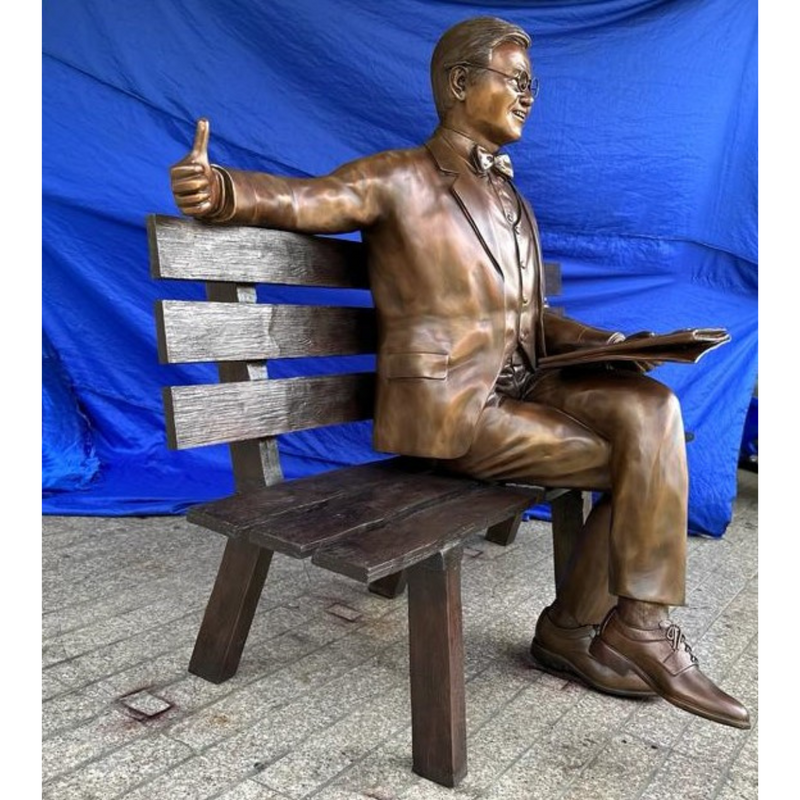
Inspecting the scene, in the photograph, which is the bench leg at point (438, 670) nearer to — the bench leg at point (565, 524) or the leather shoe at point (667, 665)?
the leather shoe at point (667, 665)

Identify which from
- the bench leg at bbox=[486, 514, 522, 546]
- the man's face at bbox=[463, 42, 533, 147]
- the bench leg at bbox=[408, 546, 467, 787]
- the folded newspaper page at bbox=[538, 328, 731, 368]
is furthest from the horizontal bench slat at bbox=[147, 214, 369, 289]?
the bench leg at bbox=[486, 514, 522, 546]

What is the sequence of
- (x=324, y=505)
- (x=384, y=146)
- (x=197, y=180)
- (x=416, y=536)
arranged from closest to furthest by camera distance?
1. (x=416, y=536)
2. (x=197, y=180)
3. (x=324, y=505)
4. (x=384, y=146)

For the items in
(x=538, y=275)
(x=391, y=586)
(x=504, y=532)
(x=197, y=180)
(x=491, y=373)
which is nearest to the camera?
(x=197, y=180)

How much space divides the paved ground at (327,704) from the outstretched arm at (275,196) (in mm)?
1081

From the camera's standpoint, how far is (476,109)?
205 centimetres

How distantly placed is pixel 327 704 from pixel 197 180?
3.85 feet

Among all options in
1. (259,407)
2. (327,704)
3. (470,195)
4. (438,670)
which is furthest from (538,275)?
(327,704)

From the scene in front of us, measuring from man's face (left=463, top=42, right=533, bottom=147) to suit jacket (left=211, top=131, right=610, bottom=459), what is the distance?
4.9 inches

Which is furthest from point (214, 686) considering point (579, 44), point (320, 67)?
point (579, 44)

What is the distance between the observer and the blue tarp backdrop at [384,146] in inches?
122

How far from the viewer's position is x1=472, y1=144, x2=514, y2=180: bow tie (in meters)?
2.09

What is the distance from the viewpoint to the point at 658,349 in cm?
185

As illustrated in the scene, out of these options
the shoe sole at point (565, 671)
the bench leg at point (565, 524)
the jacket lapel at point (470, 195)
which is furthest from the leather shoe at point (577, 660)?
the jacket lapel at point (470, 195)

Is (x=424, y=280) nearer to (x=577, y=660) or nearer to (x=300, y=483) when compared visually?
(x=300, y=483)
